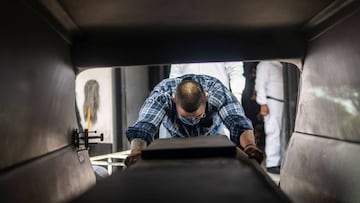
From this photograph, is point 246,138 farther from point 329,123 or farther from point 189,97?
point 329,123

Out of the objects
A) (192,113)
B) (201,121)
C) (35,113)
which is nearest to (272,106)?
(201,121)

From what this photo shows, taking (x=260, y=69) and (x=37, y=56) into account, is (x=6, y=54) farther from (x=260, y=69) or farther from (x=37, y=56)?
(x=260, y=69)

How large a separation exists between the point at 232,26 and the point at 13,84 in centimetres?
69

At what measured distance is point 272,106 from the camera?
10.4ft

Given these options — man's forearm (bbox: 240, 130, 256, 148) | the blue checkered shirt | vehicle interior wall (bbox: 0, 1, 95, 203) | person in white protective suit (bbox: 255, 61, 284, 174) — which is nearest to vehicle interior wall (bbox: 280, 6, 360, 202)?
man's forearm (bbox: 240, 130, 256, 148)

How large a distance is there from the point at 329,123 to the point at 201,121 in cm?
89

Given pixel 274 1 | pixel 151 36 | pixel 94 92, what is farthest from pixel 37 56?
pixel 94 92

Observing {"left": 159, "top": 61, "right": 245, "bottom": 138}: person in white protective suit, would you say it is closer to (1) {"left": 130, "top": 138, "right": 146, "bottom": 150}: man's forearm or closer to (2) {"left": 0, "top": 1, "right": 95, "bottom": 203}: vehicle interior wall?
(1) {"left": 130, "top": 138, "right": 146, "bottom": 150}: man's forearm

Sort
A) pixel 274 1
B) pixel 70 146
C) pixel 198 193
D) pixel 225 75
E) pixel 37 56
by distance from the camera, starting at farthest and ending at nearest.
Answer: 1. pixel 225 75
2. pixel 70 146
3. pixel 274 1
4. pixel 37 56
5. pixel 198 193

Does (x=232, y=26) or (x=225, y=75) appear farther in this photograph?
(x=225, y=75)

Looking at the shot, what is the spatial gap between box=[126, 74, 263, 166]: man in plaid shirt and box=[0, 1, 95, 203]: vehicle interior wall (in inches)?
17.1

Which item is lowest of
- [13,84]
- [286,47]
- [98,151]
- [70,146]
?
[98,151]

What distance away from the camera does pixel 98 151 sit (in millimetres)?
3072

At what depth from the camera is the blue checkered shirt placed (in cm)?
169
